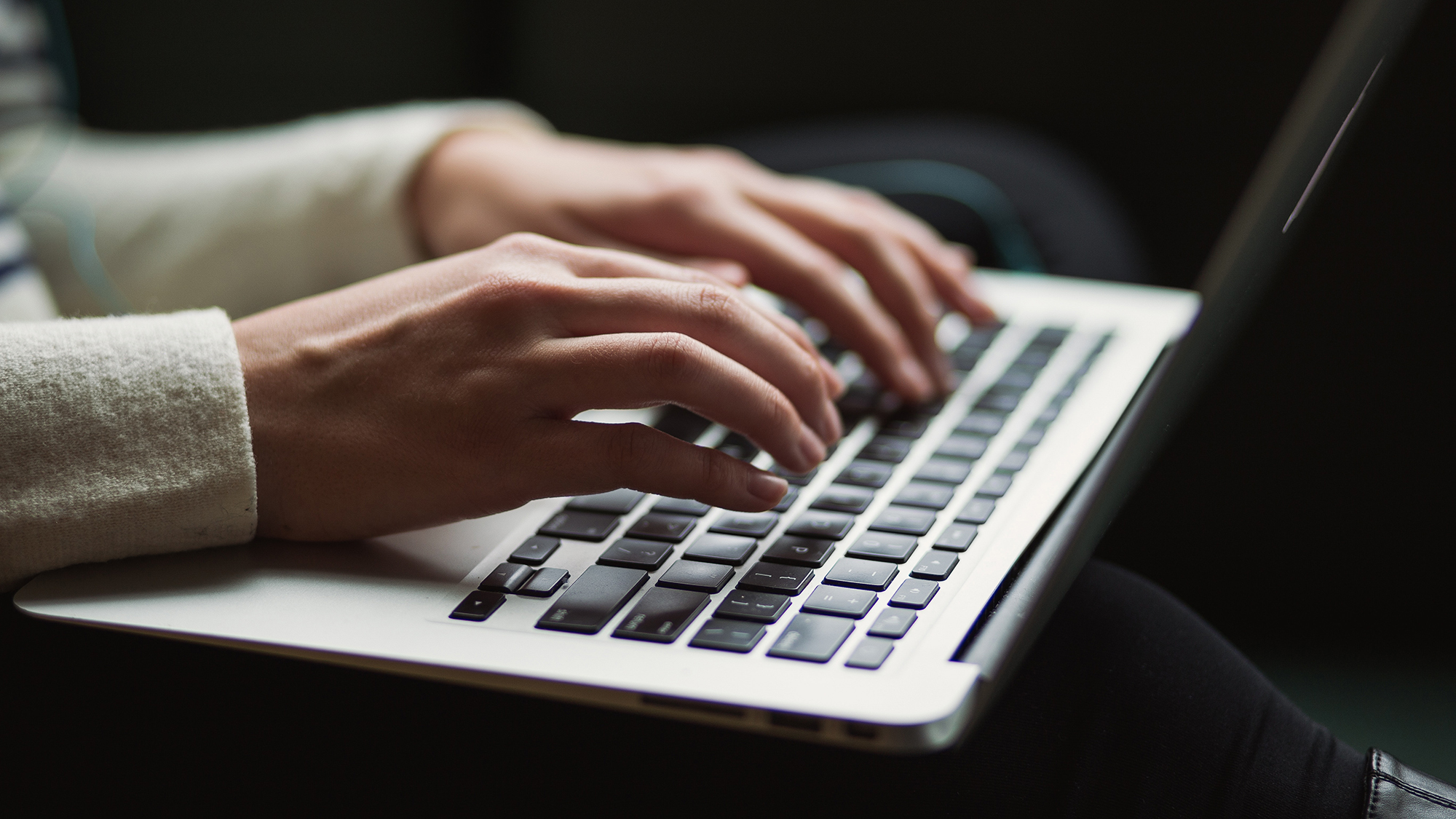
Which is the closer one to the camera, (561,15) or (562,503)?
(562,503)

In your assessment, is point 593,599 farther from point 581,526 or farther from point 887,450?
point 887,450

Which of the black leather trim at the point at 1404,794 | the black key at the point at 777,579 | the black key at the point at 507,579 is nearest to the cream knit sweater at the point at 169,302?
the black key at the point at 507,579

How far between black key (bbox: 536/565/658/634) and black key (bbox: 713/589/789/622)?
0.13ft

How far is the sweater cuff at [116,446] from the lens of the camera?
404 millimetres

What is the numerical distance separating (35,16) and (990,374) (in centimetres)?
89

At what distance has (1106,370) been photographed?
61cm

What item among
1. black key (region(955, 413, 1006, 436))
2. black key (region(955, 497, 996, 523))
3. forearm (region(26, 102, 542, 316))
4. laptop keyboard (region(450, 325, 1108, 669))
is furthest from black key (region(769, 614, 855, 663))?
forearm (region(26, 102, 542, 316))

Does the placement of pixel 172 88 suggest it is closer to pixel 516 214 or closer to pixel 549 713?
pixel 516 214

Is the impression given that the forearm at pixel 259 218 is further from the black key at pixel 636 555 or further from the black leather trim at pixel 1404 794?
the black leather trim at pixel 1404 794

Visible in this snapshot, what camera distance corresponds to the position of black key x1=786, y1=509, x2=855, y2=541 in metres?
0.44

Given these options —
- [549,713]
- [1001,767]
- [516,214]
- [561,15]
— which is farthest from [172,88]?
[1001,767]

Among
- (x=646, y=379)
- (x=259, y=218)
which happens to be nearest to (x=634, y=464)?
(x=646, y=379)

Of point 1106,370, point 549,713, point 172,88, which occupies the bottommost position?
point 172,88

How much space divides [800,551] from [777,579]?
0.03 meters
